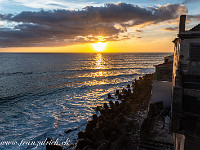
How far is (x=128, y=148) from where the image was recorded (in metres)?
11.4

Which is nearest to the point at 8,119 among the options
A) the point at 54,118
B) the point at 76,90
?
the point at 54,118

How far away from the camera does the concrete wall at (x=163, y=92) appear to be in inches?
582

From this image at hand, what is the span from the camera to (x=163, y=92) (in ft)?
49.6

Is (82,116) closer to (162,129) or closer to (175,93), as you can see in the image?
(162,129)

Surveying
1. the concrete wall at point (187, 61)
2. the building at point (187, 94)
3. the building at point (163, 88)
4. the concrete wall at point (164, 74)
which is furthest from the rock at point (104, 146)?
the concrete wall at point (164, 74)

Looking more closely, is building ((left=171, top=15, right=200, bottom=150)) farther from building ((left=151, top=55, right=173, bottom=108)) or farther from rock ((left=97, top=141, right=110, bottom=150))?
building ((left=151, top=55, right=173, bottom=108))

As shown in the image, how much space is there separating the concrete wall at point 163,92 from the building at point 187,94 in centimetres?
767

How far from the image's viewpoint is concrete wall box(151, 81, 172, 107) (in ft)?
48.5

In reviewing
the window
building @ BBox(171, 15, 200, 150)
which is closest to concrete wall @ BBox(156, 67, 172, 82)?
building @ BBox(171, 15, 200, 150)

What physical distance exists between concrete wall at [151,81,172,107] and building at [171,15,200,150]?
767cm

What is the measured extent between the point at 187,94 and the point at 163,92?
32.0 feet

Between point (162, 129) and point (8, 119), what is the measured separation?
777 inches

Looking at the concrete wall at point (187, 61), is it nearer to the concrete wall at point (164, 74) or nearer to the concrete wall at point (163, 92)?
the concrete wall at point (163, 92)

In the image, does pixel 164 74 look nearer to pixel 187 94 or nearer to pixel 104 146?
pixel 104 146
